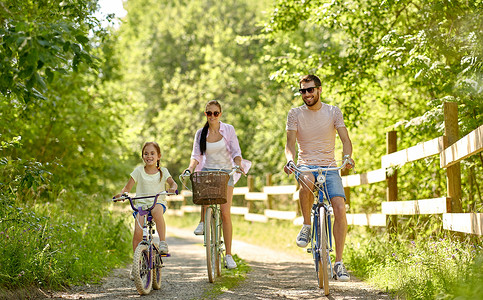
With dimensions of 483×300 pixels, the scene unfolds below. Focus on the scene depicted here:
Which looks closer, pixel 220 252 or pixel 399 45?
pixel 220 252

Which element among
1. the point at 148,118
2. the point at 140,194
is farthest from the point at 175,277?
the point at 148,118

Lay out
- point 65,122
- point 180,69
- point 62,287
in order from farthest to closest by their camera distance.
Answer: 1. point 180,69
2. point 65,122
3. point 62,287

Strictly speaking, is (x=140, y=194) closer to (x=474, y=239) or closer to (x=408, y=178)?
(x=474, y=239)

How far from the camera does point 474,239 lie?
683 centimetres

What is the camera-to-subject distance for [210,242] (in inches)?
270

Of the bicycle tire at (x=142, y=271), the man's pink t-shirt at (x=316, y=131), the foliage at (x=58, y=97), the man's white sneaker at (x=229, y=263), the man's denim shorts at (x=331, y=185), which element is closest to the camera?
the foliage at (x=58, y=97)

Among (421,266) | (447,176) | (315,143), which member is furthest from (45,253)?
(447,176)

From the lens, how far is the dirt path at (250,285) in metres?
5.98

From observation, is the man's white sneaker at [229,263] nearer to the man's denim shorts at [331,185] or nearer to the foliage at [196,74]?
the man's denim shorts at [331,185]

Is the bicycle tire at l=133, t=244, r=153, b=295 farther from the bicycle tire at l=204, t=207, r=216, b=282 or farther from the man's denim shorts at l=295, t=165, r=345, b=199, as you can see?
the man's denim shorts at l=295, t=165, r=345, b=199

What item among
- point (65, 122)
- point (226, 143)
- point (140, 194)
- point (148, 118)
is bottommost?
point (140, 194)

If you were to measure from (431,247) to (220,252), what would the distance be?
2.44m

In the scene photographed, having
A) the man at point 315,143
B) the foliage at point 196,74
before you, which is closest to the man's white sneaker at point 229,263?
the man at point 315,143

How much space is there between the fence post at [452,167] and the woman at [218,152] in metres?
2.38
